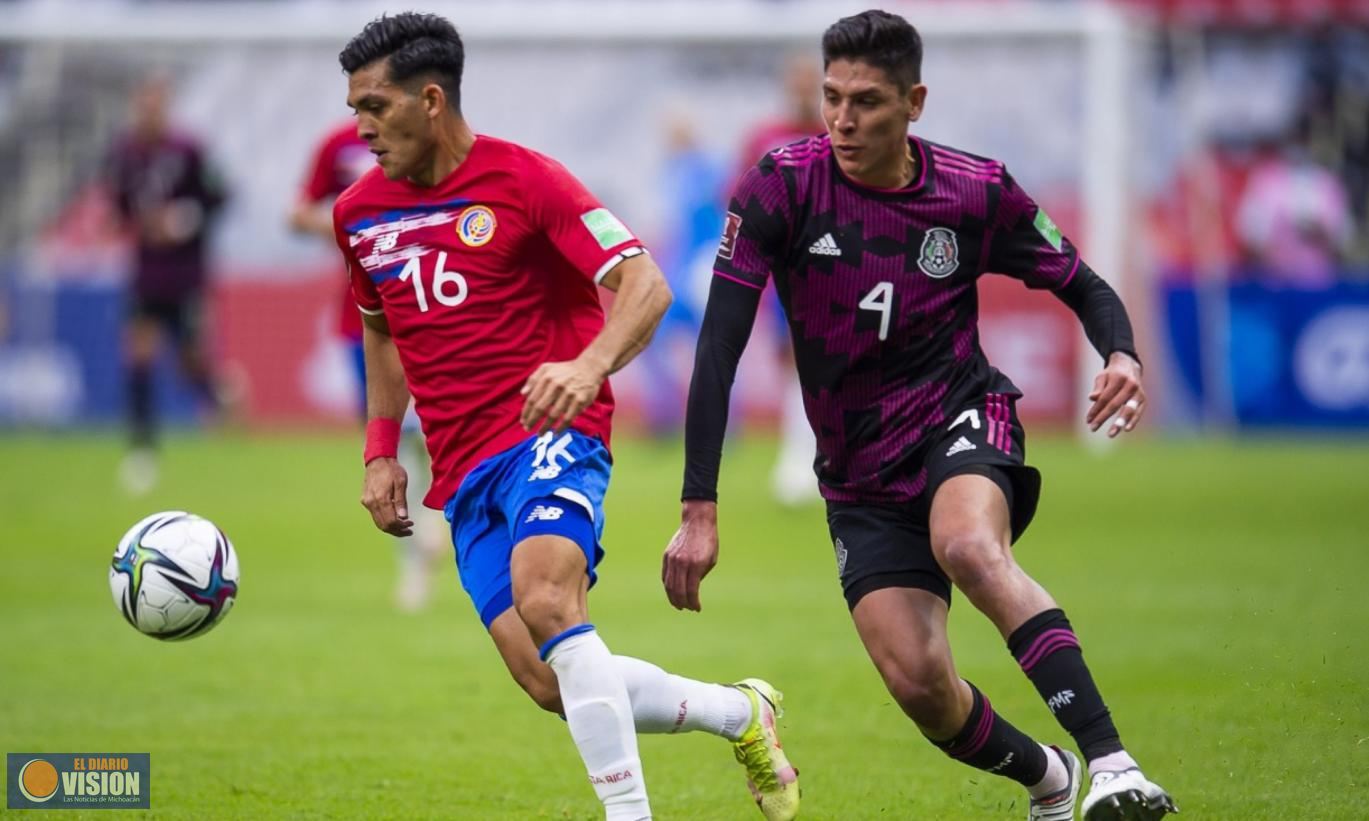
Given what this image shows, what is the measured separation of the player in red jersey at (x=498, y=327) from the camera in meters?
5.19

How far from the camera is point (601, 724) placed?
4.93 meters

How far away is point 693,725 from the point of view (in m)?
5.50

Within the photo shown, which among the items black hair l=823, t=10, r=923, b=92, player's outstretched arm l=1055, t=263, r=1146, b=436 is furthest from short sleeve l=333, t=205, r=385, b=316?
player's outstretched arm l=1055, t=263, r=1146, b=436

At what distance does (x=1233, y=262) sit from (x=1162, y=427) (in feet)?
13.8

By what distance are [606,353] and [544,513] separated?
0.50 m

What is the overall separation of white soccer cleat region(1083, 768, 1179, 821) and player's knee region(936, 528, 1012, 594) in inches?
24.1

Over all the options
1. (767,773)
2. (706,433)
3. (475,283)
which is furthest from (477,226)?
(767,773)

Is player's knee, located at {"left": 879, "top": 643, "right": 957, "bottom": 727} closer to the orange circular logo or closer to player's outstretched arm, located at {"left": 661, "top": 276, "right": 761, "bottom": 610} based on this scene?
player's outstretched arm, located at {"left": 661, "top": 276, "right": 761, "bottom": 610}

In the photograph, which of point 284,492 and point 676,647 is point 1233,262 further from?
point 676,647

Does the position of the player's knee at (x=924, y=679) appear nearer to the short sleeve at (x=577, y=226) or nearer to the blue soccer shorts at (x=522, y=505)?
the blue soccer shorts at (x=522, y=505)

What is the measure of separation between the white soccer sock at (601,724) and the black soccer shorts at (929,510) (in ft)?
2.73

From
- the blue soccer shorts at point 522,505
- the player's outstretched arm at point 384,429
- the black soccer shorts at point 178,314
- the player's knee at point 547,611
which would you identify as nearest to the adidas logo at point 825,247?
the blue soccer shorts at point 522,505

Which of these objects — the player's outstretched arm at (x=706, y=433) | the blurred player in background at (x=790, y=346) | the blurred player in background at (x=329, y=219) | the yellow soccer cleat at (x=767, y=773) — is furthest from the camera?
the blurred player in background at (x=790, y=346)

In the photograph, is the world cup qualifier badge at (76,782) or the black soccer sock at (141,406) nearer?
the world cup qualifier badge at (76,782)
